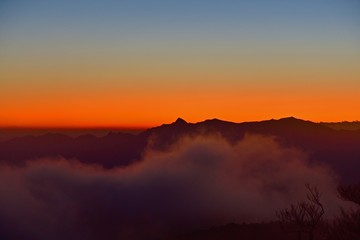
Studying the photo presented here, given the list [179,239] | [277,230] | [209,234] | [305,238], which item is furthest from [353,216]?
[179,239]

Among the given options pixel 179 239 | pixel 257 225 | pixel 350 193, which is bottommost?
pixel 179 239

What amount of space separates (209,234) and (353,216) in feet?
306

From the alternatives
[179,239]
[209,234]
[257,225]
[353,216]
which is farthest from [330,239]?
[179,239]

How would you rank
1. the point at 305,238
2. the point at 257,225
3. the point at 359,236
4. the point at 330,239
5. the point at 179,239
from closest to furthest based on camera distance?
the point at 359,236 < the point at 330,239 < the point at 305,238 < the point at 257,225 < the point at 179,239

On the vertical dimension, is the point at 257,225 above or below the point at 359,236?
below

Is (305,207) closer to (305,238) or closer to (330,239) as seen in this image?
(330,239)

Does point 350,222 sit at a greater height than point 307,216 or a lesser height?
greater

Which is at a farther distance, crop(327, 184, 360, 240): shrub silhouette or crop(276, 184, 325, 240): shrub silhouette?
crop(276, 184, 325, 240): shrub silhouette

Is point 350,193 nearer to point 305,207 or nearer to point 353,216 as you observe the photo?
point 353,216

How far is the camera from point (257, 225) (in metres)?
112

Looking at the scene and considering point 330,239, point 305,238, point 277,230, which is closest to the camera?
point 330,239

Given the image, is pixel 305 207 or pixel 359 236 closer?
pixel 359 236

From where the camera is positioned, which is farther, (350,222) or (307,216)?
(307,216)

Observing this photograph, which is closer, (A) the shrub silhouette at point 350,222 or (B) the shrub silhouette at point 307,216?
(A) the shrub silhouette at point 350,222
